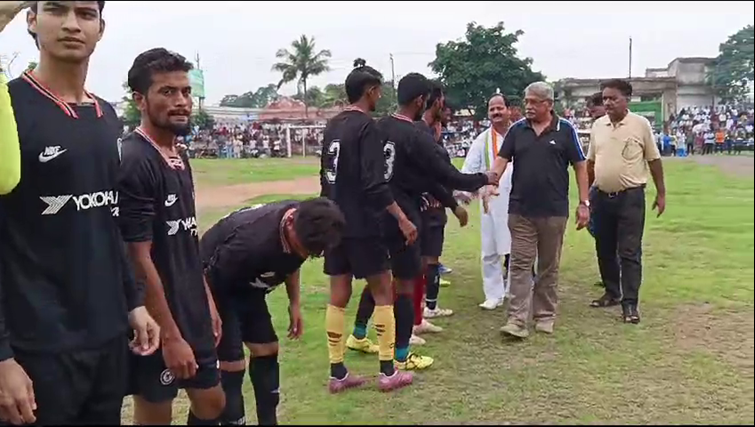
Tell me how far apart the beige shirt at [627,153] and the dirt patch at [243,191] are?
30.3 feet

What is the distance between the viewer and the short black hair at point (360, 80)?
4.72 m

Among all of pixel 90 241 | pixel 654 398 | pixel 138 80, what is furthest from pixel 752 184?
pixel 654 398

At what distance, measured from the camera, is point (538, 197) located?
5887 mm

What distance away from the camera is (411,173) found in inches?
207

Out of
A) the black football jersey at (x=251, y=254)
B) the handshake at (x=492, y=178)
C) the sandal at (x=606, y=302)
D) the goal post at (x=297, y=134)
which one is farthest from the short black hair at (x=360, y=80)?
the goal post at (x=297, y=134)

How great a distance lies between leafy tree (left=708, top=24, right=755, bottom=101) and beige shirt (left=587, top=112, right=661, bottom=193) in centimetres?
335

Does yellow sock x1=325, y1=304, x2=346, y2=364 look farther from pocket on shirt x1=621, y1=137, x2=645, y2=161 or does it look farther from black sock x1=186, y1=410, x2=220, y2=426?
pocket on shirt x1=621, y1=137, x2=645, y2=161

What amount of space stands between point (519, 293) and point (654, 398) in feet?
5.22

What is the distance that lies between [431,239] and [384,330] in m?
1.62

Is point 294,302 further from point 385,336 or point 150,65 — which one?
point 150,65

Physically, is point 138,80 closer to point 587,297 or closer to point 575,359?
point 575,359

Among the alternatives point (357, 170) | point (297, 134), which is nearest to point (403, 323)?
point (357, 170)

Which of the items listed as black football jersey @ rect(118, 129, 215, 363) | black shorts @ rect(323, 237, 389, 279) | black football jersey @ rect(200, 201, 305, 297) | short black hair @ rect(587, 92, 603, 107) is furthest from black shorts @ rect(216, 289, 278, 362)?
short black hair @ rect(587, 92, 603, 107)

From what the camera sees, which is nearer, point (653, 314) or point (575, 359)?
point (575, 359)
